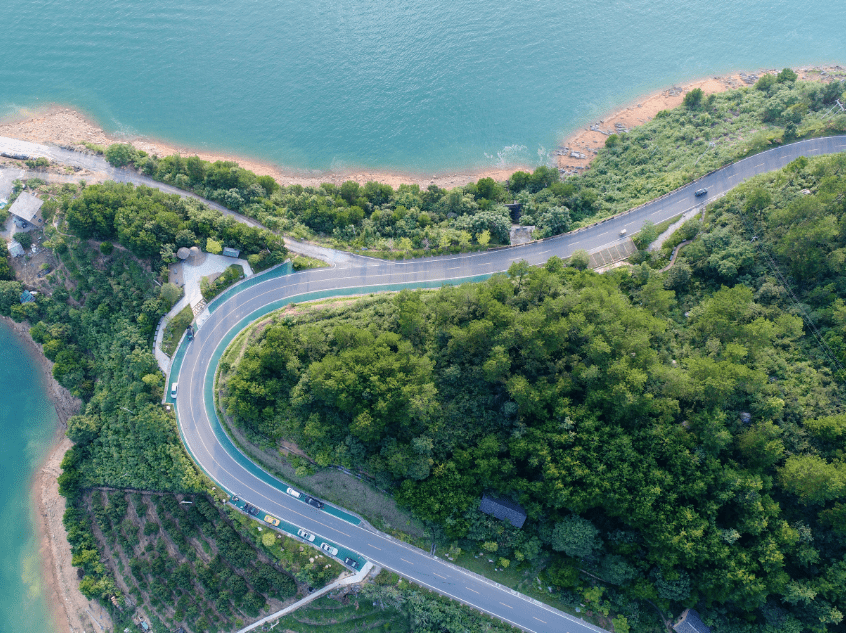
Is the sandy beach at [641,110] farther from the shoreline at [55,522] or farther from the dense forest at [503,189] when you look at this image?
the shoreline at [55,522]

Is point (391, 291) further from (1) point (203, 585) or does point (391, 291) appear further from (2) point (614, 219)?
(1) point (203, 585)

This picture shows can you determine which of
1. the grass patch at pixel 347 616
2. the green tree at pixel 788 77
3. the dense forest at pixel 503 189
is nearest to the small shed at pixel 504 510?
the grass patch at pixel 347 616

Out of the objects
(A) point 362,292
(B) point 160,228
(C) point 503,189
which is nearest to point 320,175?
(B) point 160,228

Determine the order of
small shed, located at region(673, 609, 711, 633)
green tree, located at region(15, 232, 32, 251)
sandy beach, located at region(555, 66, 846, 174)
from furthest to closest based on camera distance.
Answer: sandy beach, located at region(555, 66, 846, 174) → green tree, located at region(15, 232, 32, 251) → small shed, located at region(673, 609, 711, 633)

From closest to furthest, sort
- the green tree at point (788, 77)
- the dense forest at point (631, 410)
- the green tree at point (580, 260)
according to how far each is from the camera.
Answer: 1. the dense forest at point (631, 410)
2. the green tree at point (580, 260)
3. the green tree at point (788, 77)

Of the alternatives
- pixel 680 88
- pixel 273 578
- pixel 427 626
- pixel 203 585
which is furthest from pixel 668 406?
pixel 680 88

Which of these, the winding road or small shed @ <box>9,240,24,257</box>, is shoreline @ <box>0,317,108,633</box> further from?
the winding road

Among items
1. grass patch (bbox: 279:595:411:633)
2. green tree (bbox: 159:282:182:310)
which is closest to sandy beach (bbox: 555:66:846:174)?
green tree (bbox: 159:282:182:310)
